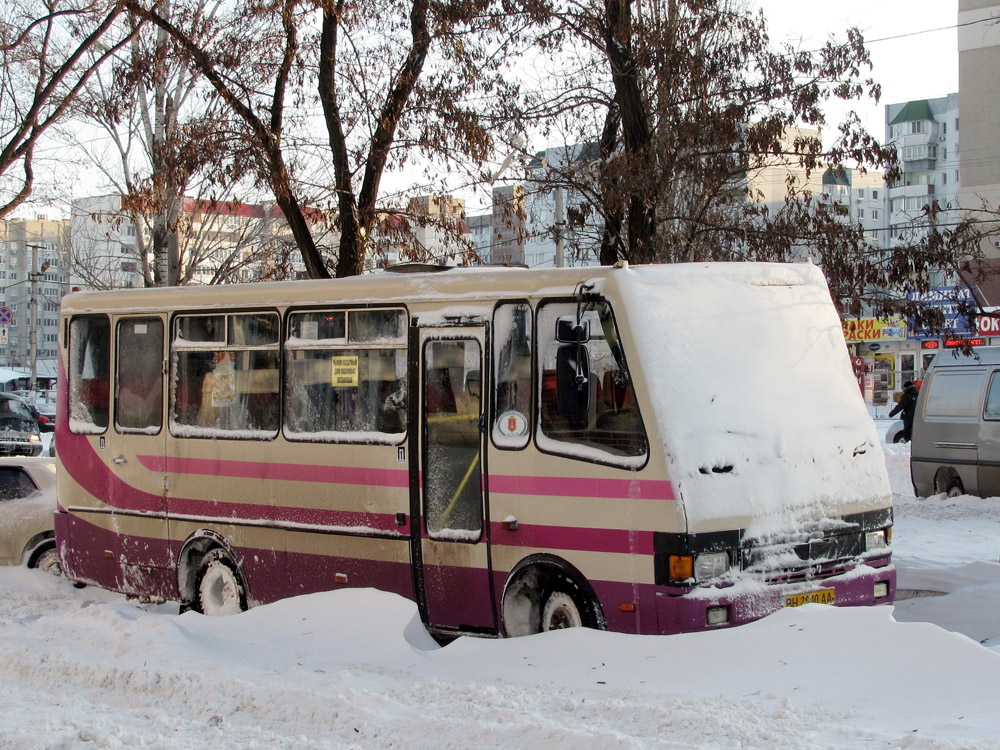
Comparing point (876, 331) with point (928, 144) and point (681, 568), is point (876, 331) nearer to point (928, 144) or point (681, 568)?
point (681, 568)

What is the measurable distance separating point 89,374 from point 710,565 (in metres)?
6.57

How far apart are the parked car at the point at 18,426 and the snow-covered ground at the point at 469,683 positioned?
20557 millimetres

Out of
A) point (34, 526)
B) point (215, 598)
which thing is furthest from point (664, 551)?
point (34, 526)

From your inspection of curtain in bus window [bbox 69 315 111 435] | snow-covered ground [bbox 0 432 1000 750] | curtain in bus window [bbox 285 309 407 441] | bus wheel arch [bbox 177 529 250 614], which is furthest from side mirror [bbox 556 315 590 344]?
curtain in bus window [bbox 69 315 111 435]

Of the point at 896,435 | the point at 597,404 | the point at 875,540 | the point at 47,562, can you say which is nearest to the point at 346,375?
the point at 597,404

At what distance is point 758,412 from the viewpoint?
23.8 feet

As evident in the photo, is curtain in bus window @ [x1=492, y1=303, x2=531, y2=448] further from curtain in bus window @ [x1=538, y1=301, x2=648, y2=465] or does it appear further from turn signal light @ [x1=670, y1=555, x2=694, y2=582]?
turn signal light @ [x1=670, y1=555, x2=694, y2=582]

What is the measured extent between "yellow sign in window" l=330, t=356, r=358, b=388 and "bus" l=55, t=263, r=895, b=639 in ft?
0.06

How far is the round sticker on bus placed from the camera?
7562 millimetres

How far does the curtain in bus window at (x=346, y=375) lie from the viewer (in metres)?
8.41

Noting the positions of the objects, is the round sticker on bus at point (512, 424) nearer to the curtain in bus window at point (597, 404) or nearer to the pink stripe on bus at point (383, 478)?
the curtain in bus window at point (597, 404)

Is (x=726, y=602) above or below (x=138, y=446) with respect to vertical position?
below

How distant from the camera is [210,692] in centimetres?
603

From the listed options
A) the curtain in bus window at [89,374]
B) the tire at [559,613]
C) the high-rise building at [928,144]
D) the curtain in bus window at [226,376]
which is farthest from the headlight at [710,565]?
the high-rise building at [928,144]
